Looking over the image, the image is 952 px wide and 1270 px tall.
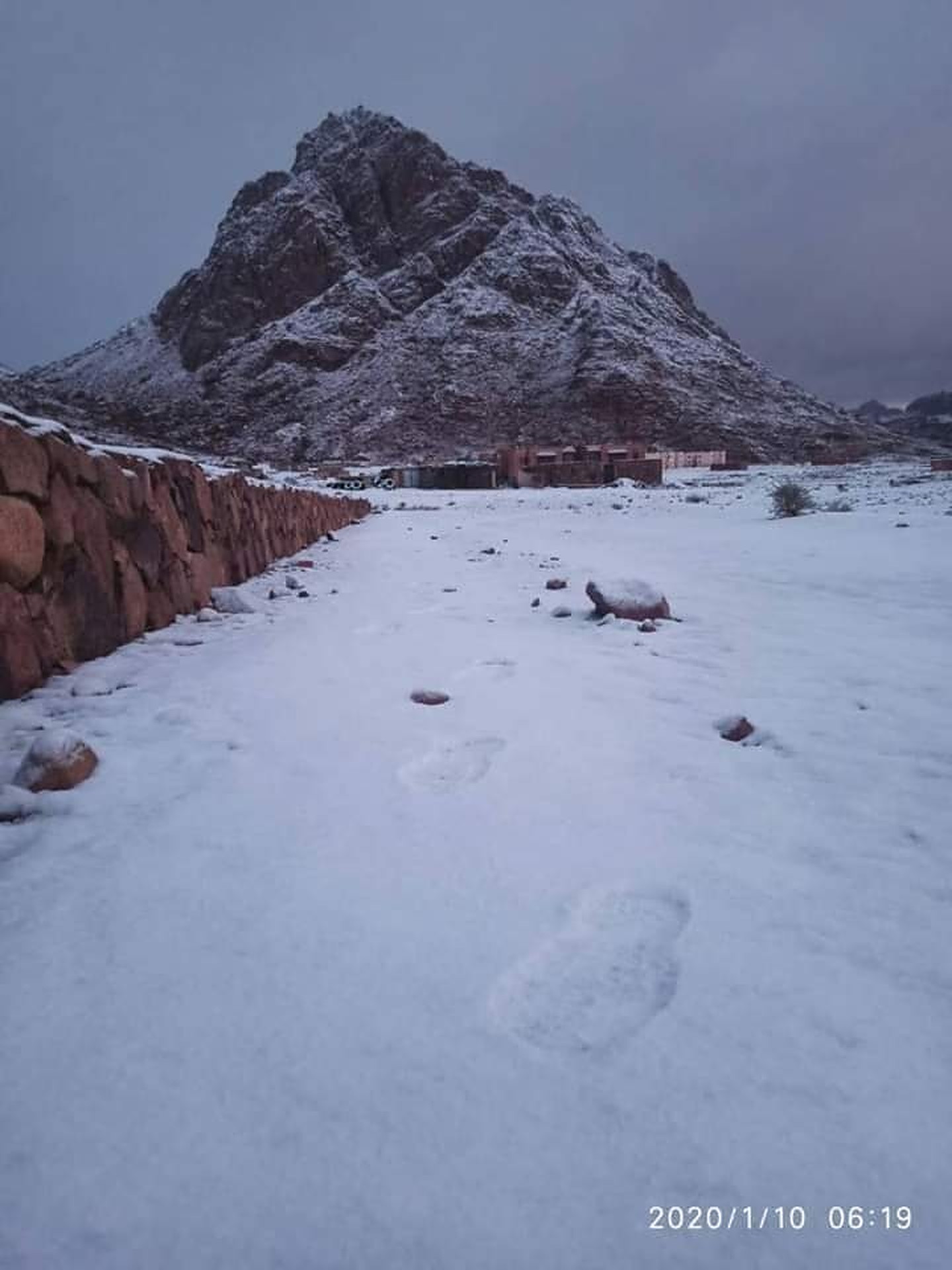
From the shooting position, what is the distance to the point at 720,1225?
0.78 m

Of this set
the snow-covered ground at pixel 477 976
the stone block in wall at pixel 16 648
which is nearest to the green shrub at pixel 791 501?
the snow-covered ground at pixel 477 976

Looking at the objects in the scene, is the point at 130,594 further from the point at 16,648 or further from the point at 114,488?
the point at 16,648

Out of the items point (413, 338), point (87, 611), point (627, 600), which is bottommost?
point (627, 600)

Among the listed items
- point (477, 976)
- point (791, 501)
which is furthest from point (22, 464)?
point (791, 501)

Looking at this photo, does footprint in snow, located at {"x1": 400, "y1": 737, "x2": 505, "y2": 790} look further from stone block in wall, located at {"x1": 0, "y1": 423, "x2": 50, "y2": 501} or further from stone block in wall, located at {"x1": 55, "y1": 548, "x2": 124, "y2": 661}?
stone block in wall, located at {"x1": 0, "y1": 423, "x2": 50, "y2": 501}

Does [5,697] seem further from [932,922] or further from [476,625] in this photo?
[932,922]

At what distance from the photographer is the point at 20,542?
251 cm

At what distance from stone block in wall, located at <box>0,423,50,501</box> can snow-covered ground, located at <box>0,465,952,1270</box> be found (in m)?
0.75

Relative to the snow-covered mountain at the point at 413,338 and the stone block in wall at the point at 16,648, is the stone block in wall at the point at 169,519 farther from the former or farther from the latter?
the snow-covered mountain at the point at 413,338

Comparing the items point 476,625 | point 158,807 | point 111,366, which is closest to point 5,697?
point 158,807

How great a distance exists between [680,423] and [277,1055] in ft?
204

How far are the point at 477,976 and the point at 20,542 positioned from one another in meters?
2.35

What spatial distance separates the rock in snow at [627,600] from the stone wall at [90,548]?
7.92 feet
